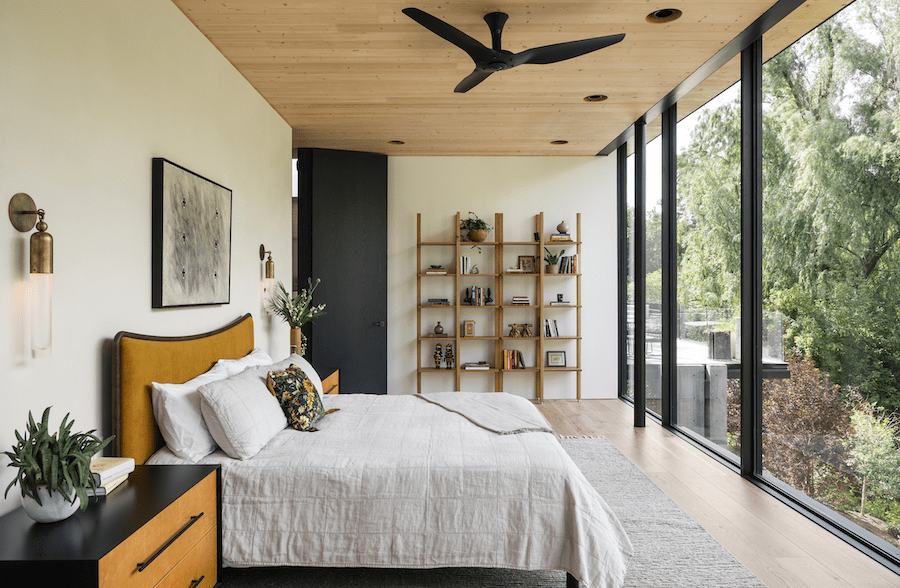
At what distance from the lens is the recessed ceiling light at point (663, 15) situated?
3041 millimetres

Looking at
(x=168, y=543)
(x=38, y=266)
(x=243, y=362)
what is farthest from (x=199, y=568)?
(x=243, y=362)

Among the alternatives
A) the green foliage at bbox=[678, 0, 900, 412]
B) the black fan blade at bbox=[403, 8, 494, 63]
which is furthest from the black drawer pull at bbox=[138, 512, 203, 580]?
the green foliage at bbox=[678, 0, 900, 412]

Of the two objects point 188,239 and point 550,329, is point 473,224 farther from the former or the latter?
point 188,239

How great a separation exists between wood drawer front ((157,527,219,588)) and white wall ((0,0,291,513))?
0.58m

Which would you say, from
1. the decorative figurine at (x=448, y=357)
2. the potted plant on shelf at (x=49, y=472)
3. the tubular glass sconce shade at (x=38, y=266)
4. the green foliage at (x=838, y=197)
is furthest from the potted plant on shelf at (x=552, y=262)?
the potted plant on shelf at (x=49, y=472)

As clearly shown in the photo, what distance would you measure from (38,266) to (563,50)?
99.6 inches

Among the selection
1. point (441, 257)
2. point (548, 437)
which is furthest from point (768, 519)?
point (441, 257)

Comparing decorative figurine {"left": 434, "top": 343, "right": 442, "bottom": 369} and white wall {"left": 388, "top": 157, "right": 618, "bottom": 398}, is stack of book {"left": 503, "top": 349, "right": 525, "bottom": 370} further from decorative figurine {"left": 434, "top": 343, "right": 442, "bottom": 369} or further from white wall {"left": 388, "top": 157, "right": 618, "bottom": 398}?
decorative figurine {"left": 434, "top": 343, "right": 442, "bottom": 369}

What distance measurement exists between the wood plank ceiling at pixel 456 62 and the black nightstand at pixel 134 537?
7.92ft

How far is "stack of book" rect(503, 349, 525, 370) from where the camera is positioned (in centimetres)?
633

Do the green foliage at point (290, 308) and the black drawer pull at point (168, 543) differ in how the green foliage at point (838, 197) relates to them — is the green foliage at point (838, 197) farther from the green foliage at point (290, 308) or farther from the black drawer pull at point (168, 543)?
A: the green foliage at point (290, 308)

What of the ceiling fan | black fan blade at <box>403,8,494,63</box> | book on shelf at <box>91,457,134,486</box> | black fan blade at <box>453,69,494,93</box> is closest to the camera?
book on shelf at <box>91,457,134,486</box>

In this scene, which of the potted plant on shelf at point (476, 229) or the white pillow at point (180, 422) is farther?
the potted plant on shelf at point (476, 229)

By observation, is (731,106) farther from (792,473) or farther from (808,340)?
(792,473)
